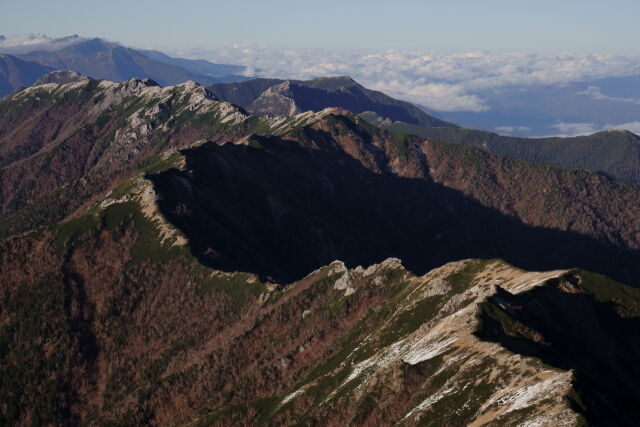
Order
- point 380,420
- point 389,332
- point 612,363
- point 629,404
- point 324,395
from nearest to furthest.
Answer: point 629,404, point 380,420, point 612,363, point 324,395, point 389,332

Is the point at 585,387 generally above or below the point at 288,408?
above

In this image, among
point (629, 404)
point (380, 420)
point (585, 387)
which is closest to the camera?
point (585, 387)

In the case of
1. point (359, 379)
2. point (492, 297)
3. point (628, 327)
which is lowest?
point (359, 379)

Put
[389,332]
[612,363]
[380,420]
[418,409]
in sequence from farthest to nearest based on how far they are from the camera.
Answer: [389,332] < [612,363] < [380,420] < [418,409]

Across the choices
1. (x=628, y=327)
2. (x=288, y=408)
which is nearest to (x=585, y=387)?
(x=628, y=327)

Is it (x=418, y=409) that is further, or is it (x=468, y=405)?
(x=418, y=409)

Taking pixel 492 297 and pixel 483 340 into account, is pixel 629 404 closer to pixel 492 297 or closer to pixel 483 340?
pixel 483 340

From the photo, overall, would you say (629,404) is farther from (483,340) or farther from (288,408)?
(288,408)

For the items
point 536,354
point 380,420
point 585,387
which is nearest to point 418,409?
point 380,420

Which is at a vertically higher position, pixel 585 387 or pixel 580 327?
pixel 585 387
